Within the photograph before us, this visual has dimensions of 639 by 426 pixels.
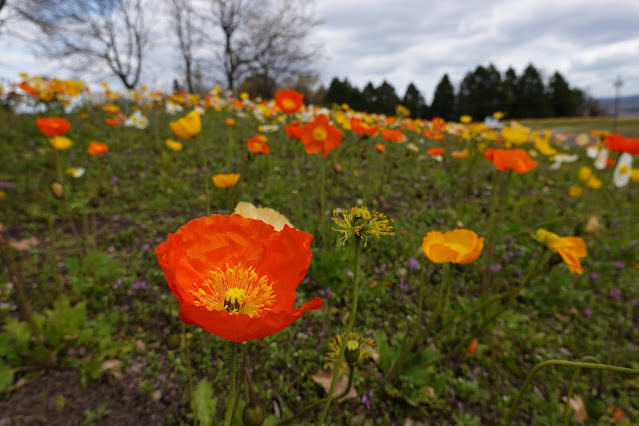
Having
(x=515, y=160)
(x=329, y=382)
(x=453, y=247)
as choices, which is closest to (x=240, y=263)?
(x=453, y=247)

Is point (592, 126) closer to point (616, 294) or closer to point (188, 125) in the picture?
point (616, 294)

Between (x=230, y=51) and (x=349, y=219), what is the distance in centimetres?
2364

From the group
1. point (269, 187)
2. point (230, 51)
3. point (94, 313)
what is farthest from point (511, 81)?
point (94, 313)

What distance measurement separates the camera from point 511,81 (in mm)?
25609

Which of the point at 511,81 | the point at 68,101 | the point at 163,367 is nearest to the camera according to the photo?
the point at 163,367

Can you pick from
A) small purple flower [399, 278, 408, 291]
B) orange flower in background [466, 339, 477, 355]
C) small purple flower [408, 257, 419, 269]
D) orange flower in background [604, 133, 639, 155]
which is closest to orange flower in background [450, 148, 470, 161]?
orange flower in background [604, 133, 639, 155]

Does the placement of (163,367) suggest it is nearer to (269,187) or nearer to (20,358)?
(20,358)

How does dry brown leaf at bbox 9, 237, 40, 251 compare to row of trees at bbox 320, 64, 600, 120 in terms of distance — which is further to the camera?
row of trees at bbox 320, 64, 600, 120

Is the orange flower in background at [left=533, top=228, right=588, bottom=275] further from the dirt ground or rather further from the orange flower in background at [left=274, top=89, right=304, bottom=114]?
the orange flower in background at [left=274, top=89, right=304, bottom=114]

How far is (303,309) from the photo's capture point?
55cm

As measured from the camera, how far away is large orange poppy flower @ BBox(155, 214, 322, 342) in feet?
2.21

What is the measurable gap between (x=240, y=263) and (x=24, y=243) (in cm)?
283

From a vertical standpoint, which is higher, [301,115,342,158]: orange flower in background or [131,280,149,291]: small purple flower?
[301,115,342,158]: orange flower in background

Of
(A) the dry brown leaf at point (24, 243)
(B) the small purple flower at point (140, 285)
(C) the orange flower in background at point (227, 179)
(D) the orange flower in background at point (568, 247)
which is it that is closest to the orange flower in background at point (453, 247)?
(D) the orange flower in background at point (568, 247)
